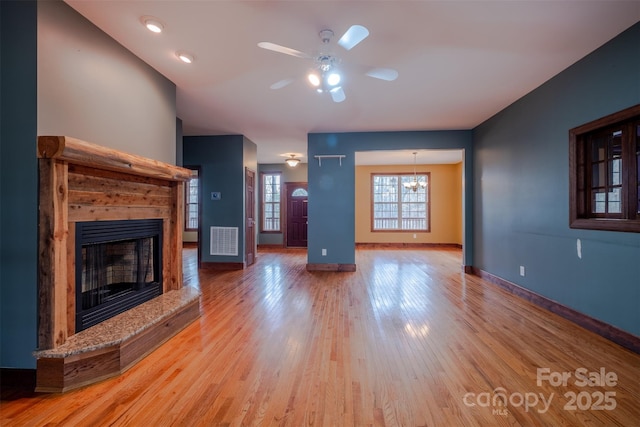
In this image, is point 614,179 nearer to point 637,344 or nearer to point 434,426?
point 637,344

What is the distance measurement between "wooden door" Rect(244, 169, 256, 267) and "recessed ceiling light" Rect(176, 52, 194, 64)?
3318 millimetres

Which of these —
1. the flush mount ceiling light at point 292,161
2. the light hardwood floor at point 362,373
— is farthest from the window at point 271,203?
the light hardwood floor at point 362,373

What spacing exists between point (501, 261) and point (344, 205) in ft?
9.13

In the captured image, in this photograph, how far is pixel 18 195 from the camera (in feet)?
6.11

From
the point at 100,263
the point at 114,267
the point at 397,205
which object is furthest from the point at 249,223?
the point at 397,205

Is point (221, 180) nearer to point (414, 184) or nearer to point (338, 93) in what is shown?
point (338, 93)

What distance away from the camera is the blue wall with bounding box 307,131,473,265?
559 centimetres

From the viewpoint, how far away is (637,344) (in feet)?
7.67

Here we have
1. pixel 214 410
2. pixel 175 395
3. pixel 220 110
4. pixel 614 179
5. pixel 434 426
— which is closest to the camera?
pixel 434 426

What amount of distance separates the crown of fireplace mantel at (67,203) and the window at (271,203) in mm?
6618

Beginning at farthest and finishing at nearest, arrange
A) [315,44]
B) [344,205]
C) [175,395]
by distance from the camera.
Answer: [344,205]
[315,44]
[175,395]

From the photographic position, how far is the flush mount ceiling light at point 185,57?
2.75 meters

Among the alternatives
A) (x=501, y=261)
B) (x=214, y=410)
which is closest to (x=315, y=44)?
(x=214, y=410)

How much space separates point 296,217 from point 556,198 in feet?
22.0
